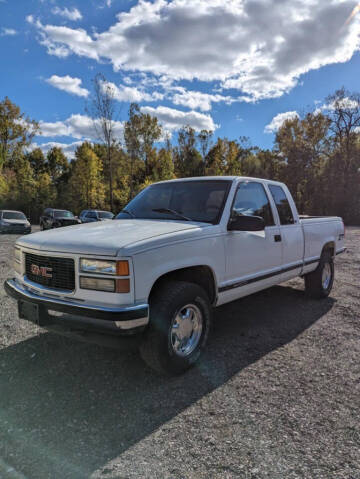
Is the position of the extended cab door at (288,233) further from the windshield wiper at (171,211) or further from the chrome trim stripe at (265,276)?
the windshield wiper at (171,211)

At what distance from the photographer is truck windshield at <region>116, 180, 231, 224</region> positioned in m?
3.83

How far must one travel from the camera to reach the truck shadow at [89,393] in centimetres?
222

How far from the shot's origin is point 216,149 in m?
48.8

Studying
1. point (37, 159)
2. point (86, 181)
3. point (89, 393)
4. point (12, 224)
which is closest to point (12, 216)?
point (12, 224)

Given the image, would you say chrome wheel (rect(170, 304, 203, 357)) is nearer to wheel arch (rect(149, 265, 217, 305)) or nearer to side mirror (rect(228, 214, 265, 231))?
wheel arch (rect(149, 265, 217, 305))

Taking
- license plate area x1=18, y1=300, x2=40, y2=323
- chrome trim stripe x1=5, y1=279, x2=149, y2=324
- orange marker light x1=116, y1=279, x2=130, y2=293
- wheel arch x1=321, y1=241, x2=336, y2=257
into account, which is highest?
orange marker light x1=116, y1=279, x2=130, y2=293

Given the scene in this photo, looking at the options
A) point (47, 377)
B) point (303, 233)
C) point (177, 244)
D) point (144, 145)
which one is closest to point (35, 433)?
point (47, 377)

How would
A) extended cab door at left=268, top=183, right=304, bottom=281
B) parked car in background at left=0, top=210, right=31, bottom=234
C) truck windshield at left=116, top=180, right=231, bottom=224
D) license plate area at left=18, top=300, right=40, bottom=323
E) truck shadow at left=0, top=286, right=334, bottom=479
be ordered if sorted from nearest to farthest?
truck shadow at left=0, top=286, right=334, bottom=479
license plate area at left=18, top=300, right=40, bottom=323
truck windshield at left=116, top=180, right=231, bottom=224
extended cab door at left=268, top=183, right=304, bottom=281
parked car in background at left=0, top=210, right=31, bottom=234

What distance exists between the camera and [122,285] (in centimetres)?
265

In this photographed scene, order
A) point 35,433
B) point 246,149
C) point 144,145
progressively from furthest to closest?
1. point 246,149
2. point 144,145
3. point 35,433

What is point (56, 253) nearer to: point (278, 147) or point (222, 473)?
point (222, 473)

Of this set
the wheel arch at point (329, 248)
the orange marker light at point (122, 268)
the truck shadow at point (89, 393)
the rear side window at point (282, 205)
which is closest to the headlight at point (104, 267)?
the orange marker light at point (122, 268)

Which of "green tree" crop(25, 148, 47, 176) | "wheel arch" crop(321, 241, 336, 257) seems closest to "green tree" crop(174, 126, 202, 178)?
"green tree" crop(25, 148, 47, 176)

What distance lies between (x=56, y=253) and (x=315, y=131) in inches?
1749
